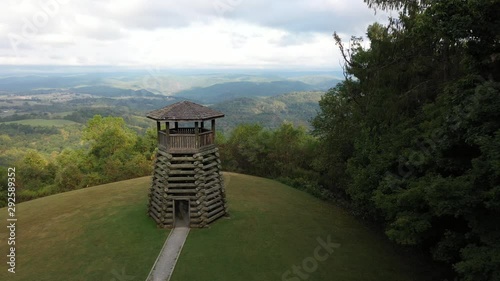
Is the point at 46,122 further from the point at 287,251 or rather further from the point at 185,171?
the point at 287,251

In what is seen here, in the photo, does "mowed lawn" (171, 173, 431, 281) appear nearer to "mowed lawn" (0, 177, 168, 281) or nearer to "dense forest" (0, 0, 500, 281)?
"dense forest" (0, 0, 500, 281)

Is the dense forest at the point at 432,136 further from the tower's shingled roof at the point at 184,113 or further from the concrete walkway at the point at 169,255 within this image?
the concrete walkway at the point at 169,255

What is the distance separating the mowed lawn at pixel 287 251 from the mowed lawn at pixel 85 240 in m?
2.90

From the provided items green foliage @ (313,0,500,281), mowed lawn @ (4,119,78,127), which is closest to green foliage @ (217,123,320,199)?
green foliage @ (313,0,500,281)

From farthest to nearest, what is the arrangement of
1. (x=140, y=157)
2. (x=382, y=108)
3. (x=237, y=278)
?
1. (x=140, y=157)
2. (x=382, y=108)
3. (x=237, y=278)

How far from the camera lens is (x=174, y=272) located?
1819 centimetres

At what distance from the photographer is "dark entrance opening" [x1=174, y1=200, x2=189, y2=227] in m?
23.6

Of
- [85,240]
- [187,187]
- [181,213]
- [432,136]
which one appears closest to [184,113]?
[187,187]

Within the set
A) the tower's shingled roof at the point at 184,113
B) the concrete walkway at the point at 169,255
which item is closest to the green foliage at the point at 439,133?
the tower's shingled roof at the point at 184,113

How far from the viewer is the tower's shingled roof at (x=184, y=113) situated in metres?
21.8

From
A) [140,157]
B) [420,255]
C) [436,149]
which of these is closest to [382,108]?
[436,149]

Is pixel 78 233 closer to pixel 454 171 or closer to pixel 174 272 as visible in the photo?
pixel 174 272

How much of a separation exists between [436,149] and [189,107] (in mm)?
14727

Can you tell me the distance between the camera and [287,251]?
20.6 metres
